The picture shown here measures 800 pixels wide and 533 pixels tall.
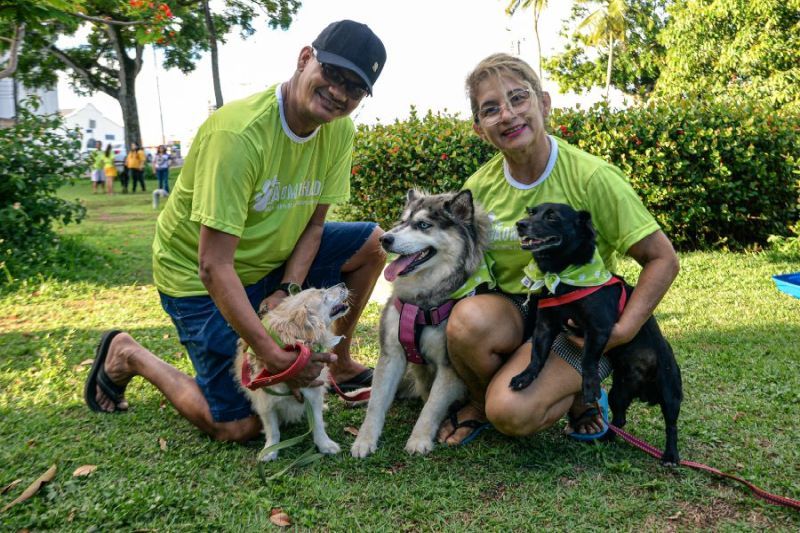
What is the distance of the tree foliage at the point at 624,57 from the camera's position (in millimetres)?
30531

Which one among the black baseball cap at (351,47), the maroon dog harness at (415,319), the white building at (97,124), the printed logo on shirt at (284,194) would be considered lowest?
the maroon dog harness at (415,319)

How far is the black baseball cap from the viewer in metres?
2.79

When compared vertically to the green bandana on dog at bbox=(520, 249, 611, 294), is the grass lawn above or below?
below

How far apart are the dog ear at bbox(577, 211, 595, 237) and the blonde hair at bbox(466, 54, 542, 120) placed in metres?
0.70

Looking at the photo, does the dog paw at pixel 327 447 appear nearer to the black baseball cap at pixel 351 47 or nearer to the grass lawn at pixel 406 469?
the grass lawn at pixel 406 469

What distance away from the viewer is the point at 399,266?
3.23 metres

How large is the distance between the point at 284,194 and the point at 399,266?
735 mm

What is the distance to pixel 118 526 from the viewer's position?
7.81ft

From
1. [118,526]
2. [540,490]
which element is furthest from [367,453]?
[118,526]

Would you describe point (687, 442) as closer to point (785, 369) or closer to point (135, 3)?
point (785, 369)

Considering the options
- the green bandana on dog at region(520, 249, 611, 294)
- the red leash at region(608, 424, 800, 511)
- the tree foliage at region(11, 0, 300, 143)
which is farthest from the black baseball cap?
the tree foliage at region(11, 0, 300, 143)

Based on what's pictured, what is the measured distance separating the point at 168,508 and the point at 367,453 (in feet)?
3.20

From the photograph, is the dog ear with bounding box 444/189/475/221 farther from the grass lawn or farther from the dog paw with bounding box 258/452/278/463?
the dog paw with bounding box 258/452/278/463

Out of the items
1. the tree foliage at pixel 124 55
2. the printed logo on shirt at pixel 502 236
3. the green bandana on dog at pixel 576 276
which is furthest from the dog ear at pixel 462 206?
the tree foliage at pixel 124 55
